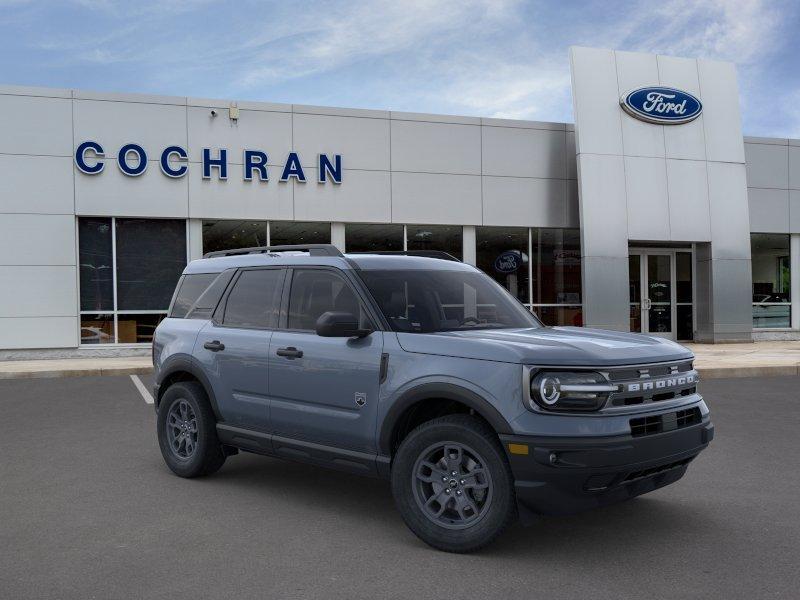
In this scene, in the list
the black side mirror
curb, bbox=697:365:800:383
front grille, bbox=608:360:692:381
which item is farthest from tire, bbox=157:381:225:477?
curb, bbox=697:365:800:383

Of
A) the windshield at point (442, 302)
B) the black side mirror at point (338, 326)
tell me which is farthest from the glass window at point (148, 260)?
the black side mirror at point (338, 326)

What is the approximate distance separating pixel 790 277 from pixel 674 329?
4506mm

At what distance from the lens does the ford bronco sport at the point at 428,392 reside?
4.55m

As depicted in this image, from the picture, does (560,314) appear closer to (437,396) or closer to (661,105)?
(661,105)

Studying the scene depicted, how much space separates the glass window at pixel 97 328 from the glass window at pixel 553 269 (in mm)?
11085

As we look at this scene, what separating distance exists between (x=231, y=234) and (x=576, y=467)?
57.2 ft

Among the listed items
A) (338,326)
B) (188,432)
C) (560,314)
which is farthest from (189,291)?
(560,314)

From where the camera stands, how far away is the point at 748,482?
260 inches

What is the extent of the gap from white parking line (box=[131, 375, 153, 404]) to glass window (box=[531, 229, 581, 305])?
11.4 metres

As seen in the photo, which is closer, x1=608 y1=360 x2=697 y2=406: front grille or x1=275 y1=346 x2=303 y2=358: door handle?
x1=608 y1=360 x2=697 y2=406: front grille

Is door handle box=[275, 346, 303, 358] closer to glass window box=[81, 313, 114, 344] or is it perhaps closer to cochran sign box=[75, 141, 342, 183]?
cochran sign box=[75, 141, 342, 183]

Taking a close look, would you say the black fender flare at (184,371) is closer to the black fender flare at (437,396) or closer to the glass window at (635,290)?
the black fender flare at (437,396)

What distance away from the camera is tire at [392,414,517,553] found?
182 inches

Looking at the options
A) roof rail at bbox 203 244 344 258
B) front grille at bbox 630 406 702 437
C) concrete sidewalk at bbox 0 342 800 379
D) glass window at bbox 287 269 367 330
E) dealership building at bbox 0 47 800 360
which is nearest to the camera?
front grille at bbox 630 406 702 437
